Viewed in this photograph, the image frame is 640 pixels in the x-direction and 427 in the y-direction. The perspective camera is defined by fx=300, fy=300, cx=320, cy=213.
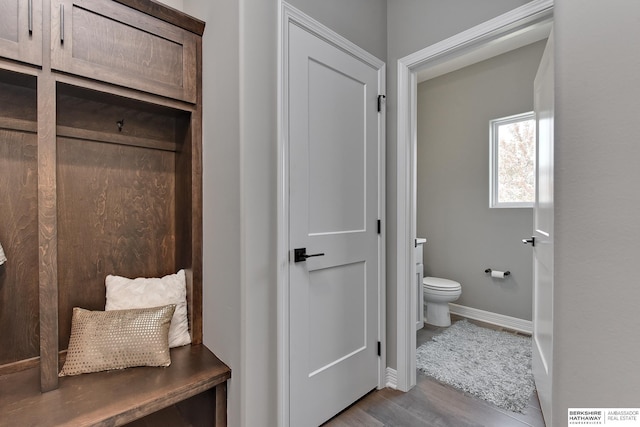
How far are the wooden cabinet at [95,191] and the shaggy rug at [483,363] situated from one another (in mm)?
1588

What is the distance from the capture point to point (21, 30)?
1178 millimetres

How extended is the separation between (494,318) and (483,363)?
1.03m

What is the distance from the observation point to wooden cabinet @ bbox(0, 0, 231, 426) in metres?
1.22

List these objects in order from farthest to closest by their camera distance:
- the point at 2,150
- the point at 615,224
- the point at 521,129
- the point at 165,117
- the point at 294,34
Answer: the point at 521,129, the point at 165,117, the point at 294,34, the point at 2,150, the point at 615,224

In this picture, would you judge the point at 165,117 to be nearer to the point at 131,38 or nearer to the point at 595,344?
the point at 131,38

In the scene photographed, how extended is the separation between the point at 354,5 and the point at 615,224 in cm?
181

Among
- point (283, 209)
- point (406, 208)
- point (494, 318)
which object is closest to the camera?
point (283, 209)

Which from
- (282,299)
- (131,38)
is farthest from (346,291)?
(131,38)

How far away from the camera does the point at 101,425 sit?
1.09 meters

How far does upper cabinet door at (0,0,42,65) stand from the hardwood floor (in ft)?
7.27

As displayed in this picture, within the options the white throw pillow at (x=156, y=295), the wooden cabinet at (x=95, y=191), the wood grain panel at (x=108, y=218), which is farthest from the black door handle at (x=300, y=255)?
the wood grain panel at (x=108, y=218)

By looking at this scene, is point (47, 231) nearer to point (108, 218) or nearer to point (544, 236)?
point (108, 218)

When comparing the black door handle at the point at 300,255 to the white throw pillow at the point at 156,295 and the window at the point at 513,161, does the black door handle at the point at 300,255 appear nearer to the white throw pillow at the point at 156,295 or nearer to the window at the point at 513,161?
the white throw pillow at the point at 156,295

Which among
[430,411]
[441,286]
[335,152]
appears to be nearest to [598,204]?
[335,152]
